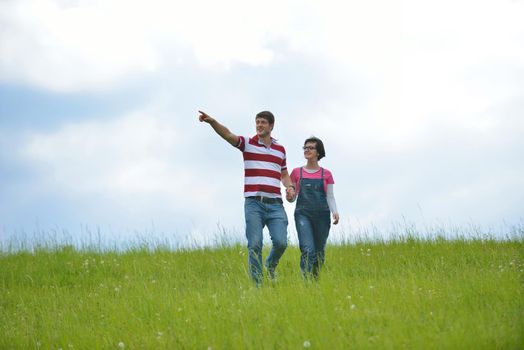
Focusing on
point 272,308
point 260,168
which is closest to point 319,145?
point 260,168

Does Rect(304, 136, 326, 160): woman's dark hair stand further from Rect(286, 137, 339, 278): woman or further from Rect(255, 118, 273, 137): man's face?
Rect(255, 118, 273, 137): man's face

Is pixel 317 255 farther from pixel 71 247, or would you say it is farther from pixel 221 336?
pixel 71 247

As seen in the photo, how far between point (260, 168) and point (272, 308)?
2425 millimetres

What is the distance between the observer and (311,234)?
10.4 m

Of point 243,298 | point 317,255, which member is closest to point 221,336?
point 243,298

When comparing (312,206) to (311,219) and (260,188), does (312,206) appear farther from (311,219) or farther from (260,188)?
(260,188)

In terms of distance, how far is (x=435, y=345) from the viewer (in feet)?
22.4

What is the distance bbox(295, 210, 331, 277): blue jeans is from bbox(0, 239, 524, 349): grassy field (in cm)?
36

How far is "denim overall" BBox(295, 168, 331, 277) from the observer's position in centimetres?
1036

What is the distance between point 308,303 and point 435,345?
86.5 inches

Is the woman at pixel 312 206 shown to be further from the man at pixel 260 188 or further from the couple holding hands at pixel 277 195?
the man at pixel 260 188

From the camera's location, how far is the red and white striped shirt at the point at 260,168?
9938 mm

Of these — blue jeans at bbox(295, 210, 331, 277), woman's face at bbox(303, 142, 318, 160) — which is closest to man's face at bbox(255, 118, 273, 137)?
woman's face at bbox(303, 142, 318, 160)

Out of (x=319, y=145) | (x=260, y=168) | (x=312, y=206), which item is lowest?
(x=312, y=206)
